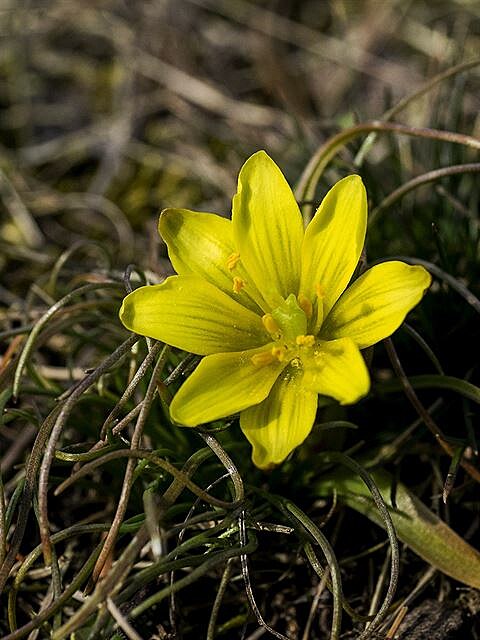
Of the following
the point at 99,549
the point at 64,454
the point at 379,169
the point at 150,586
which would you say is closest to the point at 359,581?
the point at 150,586

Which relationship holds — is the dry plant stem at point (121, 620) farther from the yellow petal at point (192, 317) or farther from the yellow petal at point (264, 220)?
the yellow petal at point (264, 220)

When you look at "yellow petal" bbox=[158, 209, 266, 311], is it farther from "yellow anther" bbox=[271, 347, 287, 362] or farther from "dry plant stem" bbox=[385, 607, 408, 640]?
"dry plant stem" bbox=[385, 607, 408, 640]

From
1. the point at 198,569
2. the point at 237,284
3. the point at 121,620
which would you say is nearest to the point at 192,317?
the point at 237,284

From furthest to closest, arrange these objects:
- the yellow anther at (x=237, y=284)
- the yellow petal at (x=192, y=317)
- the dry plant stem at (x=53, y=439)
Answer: the yellow anther at (x=237, y=284) → the yellow petal at (x=192, y=317) → the dry plant stem at (x=53, y=439)

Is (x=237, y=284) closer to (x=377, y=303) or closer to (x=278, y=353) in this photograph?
(x=278, y=353)

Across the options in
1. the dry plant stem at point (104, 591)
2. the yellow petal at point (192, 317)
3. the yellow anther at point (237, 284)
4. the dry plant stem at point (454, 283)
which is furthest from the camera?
the dry plant stem at point (454, 283)

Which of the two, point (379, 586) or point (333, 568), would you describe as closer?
point (333, 568)

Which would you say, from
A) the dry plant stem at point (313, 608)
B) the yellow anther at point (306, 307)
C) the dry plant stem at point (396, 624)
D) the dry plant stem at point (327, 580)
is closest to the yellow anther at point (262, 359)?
the yellow anther at point (306, 307)
